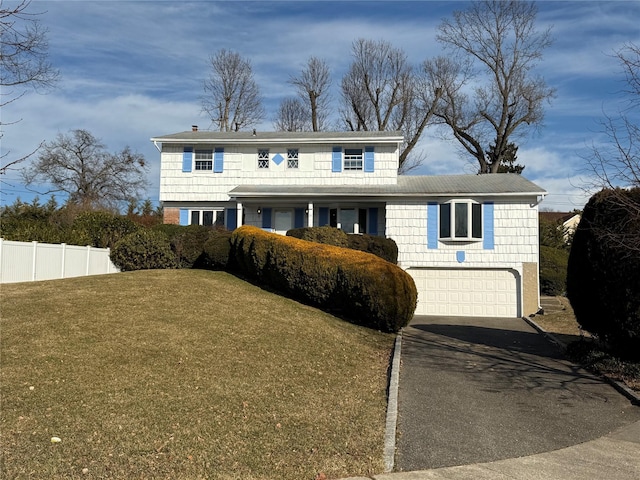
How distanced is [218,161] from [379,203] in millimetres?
7815

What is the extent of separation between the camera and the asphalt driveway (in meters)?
6.23

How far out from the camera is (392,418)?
7.03 meters

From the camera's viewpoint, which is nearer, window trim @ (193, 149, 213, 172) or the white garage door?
the white garage door

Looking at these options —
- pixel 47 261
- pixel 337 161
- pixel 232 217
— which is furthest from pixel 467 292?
pixel 47 261

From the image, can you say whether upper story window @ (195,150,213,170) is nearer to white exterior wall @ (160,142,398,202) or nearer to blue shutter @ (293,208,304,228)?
white exterior wall @ (160,142,398,202)

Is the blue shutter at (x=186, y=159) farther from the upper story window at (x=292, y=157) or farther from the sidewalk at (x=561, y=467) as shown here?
the sidewalk at (x=561, y=467)

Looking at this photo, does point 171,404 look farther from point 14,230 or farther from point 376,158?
point 376,158

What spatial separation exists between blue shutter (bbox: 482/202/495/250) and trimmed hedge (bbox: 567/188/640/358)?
10.7 metres

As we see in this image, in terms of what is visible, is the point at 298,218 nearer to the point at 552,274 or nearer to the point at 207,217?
the point at 207,217

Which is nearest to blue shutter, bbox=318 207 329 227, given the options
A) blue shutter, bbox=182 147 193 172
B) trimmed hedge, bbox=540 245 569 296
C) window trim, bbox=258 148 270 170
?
window trim, bbox=258 148 270 170

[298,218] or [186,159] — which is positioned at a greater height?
[186,159]

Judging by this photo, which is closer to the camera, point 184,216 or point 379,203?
point 379,203

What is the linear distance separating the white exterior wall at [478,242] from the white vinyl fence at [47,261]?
11154 millimetres

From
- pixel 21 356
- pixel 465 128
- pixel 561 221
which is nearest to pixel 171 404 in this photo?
pixel 21 356
